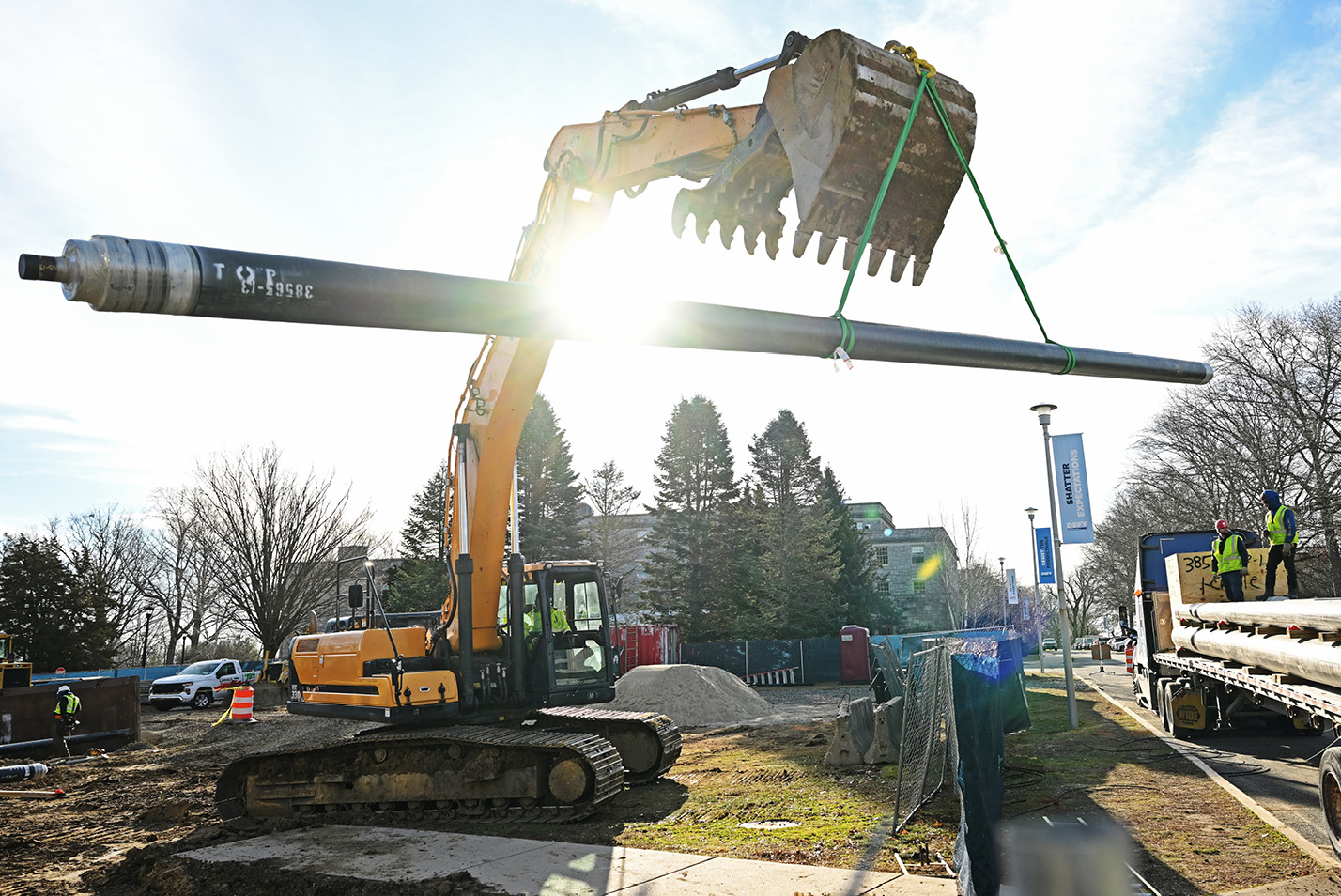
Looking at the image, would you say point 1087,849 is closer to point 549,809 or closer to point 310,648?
point 549,809

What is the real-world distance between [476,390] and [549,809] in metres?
4.68

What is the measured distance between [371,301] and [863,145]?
8.68 ft

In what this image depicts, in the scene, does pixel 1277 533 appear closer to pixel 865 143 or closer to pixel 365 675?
pixel 865 143

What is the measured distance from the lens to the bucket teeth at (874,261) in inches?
181

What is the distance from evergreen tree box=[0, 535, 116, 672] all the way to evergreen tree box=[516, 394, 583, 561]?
1830 centimetres

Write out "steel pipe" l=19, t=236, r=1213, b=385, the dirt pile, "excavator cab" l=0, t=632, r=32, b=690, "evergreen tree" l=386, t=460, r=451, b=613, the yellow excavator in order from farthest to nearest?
"evergreen tree" l=386, t=460, r=451, b=613, the dirt pile, "excavator cab" l=0, t=632, r=32, b=690, the yellow excavator, "steel pipe" l=19, t=236, r=1213, b=385

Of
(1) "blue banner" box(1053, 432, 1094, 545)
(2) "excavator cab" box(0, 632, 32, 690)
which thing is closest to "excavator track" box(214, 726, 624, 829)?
(1) "blue banner" box(1053, 432, 1094, 545)

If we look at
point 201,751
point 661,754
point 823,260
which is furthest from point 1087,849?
point 201,751

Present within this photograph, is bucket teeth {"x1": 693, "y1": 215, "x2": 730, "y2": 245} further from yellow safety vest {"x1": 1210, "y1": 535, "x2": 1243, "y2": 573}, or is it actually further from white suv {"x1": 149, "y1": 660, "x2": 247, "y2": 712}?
white suv {"x1": 149, "y1": 660, "x2": 247, "y2": 712}

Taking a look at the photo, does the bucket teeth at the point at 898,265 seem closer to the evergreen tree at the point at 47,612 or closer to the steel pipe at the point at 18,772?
the steel pipe at the point at 18,772

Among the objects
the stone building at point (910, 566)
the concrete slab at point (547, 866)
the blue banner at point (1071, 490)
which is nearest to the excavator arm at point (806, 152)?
the concrete slab at point (547, 866)

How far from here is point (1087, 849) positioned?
4.69 m

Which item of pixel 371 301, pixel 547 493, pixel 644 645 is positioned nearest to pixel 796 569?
pixel 644 645

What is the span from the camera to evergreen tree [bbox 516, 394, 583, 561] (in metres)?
44.2
